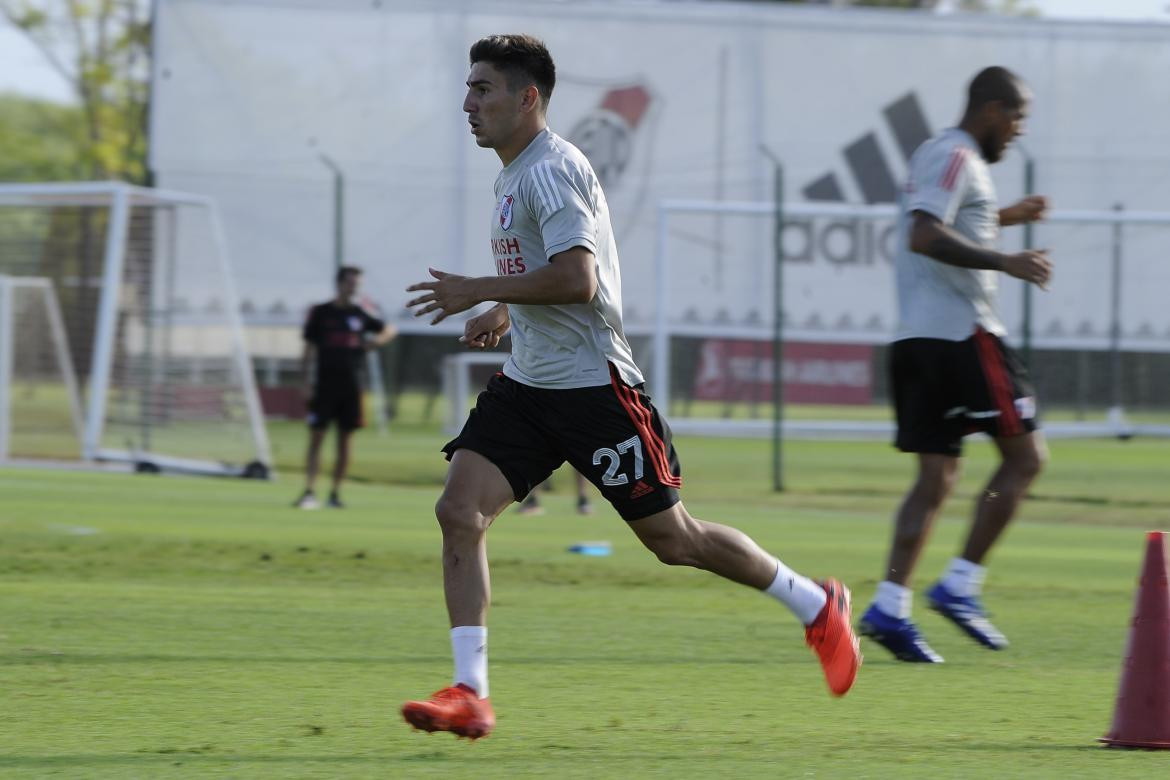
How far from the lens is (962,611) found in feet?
23.5

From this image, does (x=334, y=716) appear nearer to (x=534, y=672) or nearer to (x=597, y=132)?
(x=534, y=672)

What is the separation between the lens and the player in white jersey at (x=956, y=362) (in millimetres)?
6949

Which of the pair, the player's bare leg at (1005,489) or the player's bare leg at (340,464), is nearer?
the player's bare leg at (1005,489)

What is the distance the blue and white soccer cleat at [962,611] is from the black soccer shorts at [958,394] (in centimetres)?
59

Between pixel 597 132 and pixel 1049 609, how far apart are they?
54.7ft

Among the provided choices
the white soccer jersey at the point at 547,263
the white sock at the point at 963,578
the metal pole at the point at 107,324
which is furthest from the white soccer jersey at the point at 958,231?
the metal pole at the point at 107,324

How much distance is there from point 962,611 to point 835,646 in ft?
5.26

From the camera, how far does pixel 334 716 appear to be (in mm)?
5566

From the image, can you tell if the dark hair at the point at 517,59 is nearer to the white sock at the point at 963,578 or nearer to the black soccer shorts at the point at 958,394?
the black soccer shorts at the point at 958,394

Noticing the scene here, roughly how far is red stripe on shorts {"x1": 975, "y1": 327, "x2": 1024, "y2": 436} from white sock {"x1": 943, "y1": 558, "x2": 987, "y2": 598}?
0.59m

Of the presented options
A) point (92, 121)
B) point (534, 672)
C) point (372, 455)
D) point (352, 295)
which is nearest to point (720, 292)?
point (372, 455)

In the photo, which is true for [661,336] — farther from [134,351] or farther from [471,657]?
[471,657]

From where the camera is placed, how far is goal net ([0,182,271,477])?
57.3 feet

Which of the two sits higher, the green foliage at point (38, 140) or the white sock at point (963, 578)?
the green foliage at point (38, 140)
